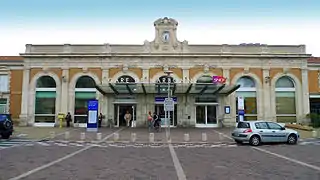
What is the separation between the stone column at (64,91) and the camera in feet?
108

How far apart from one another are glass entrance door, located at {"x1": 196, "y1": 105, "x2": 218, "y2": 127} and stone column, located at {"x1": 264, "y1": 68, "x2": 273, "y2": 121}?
201 inches

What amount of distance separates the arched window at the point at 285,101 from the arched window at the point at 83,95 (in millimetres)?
19798

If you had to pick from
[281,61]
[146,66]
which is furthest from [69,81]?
[281,61]

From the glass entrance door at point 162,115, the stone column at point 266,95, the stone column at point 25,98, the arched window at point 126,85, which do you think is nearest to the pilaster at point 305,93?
the stone column at point 266,95

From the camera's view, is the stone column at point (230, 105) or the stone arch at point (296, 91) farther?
the stone arch at point (296, 91)

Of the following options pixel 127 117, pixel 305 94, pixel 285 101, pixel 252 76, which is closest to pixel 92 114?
pixel 127 117

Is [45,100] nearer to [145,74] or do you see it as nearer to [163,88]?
[145,74]

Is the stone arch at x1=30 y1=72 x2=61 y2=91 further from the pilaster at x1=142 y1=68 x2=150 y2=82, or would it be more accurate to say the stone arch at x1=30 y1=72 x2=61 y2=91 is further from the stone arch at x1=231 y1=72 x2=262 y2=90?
the stone arch at x1=231 y1=72 x2=262 y2=90

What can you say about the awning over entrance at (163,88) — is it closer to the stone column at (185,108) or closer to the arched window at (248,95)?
the stone column at (185,108)

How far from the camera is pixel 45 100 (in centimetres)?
3369

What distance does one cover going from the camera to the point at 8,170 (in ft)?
30.7

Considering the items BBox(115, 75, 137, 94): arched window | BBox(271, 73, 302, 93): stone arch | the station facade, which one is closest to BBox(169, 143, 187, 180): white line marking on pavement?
BBox(115, 75, 137, 94): arched window

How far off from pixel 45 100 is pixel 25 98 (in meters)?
2.06

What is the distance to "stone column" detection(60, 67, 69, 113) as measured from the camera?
33.0 m
